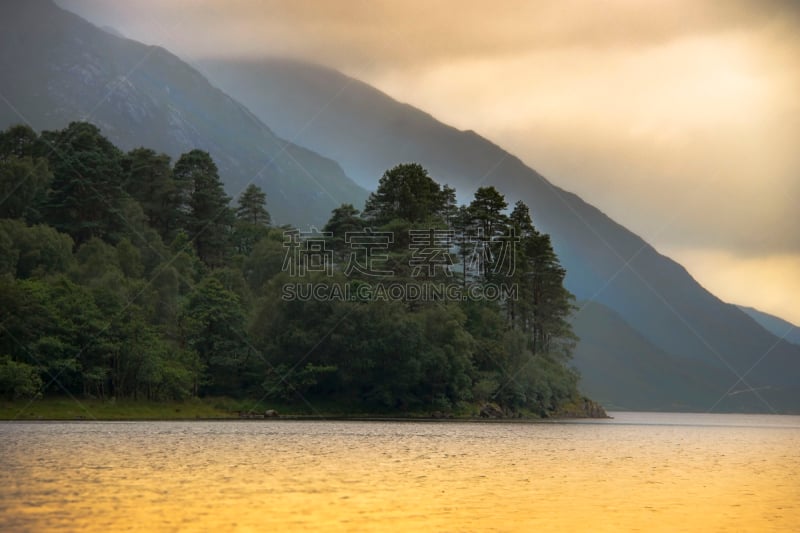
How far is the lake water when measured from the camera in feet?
90.7

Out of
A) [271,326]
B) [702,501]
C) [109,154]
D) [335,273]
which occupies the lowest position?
[702,501]

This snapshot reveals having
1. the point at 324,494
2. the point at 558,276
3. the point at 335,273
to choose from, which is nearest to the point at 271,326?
the point at 335,273

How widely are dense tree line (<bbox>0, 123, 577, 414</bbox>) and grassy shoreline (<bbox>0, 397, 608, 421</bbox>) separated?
147 centimetres

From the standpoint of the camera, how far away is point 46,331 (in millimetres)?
92312

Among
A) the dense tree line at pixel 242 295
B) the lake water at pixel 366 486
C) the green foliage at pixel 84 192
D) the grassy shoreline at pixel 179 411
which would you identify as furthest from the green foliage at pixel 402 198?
the lake water at pixel 366 486

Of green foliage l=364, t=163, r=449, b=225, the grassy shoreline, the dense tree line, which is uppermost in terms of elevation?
green foliage l=364, t=163, r=449, b=225

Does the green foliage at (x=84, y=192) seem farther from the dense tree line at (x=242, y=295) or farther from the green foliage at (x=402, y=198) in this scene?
the green foliage at (x=402, y=198)

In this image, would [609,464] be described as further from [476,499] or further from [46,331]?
[46,331]

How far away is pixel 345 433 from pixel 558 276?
90.9 meters

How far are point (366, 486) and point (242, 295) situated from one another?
9763 cm

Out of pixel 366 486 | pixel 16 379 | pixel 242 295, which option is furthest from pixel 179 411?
pixel 366 486

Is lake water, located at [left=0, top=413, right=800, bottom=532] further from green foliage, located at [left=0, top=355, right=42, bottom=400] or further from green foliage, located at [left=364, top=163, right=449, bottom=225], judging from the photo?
green foliage, located at [left=364, top=163, right=449, bottom=225]

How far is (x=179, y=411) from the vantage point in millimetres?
101875

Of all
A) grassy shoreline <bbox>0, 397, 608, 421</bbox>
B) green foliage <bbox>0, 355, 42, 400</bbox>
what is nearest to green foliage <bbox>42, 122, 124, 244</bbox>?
grassy shoreline <bbox>0, 397, 608, 421</bbox>
